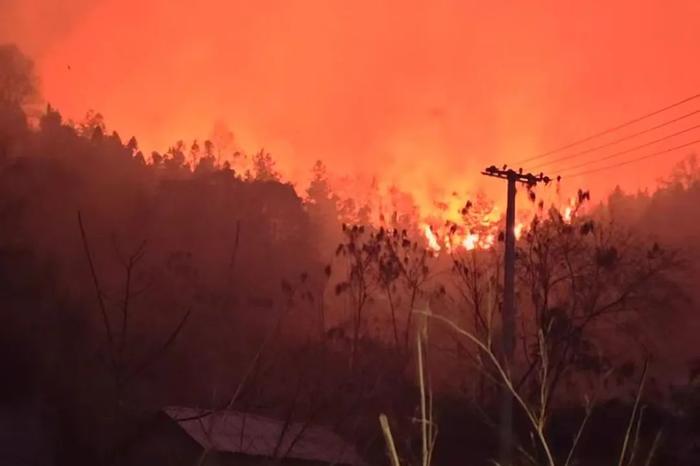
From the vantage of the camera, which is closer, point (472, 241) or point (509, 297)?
point (509, 297)

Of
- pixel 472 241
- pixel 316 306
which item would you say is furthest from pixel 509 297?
pixel 316 306

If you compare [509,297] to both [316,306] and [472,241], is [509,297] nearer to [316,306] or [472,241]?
[472,241]

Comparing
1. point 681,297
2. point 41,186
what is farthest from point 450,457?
point 41,186

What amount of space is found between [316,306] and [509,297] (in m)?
26.2

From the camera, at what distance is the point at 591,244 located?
34125mm

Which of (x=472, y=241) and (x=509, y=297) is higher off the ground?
(x=472, y=241)

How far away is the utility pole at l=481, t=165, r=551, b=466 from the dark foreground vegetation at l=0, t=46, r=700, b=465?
1179 mm

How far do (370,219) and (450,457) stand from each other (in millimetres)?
42486

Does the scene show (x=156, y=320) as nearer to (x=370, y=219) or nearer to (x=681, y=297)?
(x=681, y=297)

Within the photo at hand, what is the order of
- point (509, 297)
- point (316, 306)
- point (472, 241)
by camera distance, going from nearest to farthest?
point (509, 297)
point (472, 241)
point (316, 306)

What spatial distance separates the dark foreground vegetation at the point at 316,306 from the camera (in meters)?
25.3

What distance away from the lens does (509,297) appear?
20.1m

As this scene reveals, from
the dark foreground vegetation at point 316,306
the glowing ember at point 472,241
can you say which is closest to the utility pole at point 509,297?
the dark foreground vegetation at point 316,306

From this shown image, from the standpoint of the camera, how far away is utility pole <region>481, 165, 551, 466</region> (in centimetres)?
1973
